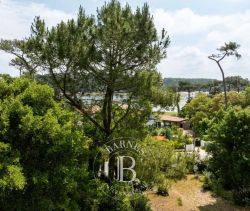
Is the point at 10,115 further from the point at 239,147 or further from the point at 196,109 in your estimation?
the point at 196,109

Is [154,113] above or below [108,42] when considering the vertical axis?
below

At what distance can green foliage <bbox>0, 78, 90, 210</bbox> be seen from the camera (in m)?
11.9

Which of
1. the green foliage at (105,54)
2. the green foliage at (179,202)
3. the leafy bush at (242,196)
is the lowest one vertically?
the green foliage at (179,202)

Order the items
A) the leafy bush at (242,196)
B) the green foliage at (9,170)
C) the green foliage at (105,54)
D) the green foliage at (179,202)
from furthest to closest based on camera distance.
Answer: the leafy bush at (242,196) < the green foliage at (179,202) < the green foliage at (105,54) < the green foliage at (9,170)

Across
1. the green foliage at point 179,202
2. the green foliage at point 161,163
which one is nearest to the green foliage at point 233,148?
the green foliage at point 179,202

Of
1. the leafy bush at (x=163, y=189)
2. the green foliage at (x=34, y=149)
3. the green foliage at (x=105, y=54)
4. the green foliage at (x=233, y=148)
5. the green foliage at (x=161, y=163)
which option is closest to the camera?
the green foliage at (x=34, y=149)

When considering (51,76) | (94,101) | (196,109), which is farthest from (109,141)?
(196,109)

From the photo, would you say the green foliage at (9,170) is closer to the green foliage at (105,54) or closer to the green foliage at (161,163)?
the green foliage at (105,54)

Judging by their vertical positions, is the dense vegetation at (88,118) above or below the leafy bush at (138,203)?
above

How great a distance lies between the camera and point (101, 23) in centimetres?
1662

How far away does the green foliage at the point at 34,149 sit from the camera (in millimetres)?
11887

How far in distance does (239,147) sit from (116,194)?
23.5 ft

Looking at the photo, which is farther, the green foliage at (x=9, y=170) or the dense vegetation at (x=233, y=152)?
the dense vegetation at (x=233, y=152)

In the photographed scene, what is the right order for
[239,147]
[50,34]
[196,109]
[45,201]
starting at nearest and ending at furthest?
1. [45,201]
2. [50,34]
3. [239,147]
4. [196,109]
